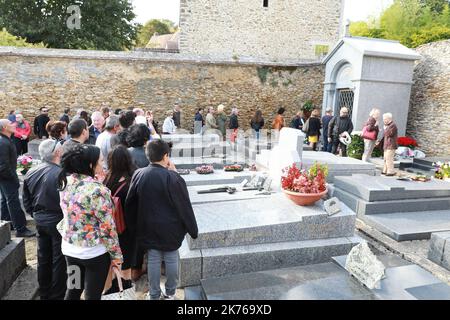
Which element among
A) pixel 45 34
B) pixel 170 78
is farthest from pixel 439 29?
pixel 45 34

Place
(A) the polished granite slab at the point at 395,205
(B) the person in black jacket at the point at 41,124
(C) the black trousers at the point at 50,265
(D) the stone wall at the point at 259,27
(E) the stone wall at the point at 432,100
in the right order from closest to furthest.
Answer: (C) the black trousers at the point at 50,265 → (A) the polished granite slab at the point at 395,205 → (B) the person in black jacket at the point at 41,124 → (E) the stone wall at the point at 432,100 → (D) the stone wall at the point at 259,27

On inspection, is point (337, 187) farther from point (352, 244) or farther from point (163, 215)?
point (163, 215)

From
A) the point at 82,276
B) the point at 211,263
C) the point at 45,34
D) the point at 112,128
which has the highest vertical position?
the point at 45,34

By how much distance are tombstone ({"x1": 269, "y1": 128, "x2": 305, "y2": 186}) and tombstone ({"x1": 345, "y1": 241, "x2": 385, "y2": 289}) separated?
301cm

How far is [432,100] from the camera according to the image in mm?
11922

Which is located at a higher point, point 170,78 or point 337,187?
point 170,78

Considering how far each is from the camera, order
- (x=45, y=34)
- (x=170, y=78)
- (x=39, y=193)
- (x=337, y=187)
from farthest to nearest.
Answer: (x=45, y=34), (x=170, y=78), (x=337, y=187), (x=39, y=193)

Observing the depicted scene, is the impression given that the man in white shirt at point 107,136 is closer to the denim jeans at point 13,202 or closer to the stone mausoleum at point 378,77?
the denim jeans at point 13,202

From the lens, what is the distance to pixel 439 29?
16.0m

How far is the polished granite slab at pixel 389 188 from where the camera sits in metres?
5.77

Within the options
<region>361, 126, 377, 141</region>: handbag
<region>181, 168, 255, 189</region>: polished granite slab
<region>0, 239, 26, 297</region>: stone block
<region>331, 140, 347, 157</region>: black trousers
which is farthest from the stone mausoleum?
<region>0, 239, 26, 297</region>: stone block

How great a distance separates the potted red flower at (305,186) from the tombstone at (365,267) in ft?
3.99

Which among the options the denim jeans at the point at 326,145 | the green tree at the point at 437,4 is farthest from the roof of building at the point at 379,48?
the green tree at the point at 437,4

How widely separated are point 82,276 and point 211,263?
55.7 inches
